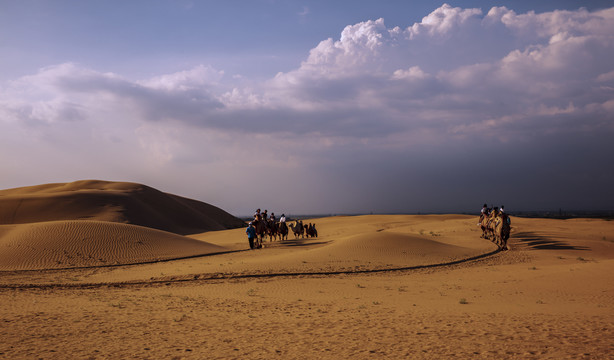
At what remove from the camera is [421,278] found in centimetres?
1734

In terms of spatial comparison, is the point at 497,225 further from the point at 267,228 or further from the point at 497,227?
the point at 267,228

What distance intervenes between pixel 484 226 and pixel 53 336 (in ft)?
101

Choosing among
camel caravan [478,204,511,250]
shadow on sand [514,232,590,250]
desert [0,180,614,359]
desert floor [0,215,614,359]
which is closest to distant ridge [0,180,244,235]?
desert [0,180,614,359]

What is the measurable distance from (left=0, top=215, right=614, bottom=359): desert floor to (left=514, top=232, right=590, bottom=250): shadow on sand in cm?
708

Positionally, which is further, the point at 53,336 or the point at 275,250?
the point at 275,250

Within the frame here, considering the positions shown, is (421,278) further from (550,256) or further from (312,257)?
(550,256)

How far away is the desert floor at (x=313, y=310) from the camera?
7496 millimetres

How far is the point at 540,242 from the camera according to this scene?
30766 millimetres

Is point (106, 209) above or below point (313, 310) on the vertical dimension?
above

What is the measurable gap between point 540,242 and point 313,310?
25.6 metres

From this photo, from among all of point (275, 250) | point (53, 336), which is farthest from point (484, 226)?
point (53, 336)

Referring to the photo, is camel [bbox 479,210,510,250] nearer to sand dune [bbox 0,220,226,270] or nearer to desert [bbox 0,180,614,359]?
desert [bbox 0,180,614,359]

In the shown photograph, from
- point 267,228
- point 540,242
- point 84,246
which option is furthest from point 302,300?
point 540,242

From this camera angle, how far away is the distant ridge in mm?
58688
